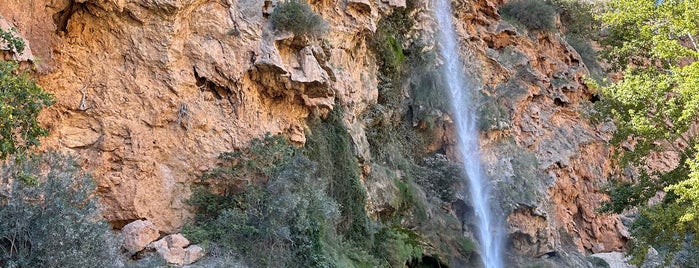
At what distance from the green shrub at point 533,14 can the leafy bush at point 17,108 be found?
2275cm

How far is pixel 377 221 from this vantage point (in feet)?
53.2

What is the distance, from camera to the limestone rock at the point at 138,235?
953 centimetres

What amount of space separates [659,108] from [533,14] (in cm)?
1431

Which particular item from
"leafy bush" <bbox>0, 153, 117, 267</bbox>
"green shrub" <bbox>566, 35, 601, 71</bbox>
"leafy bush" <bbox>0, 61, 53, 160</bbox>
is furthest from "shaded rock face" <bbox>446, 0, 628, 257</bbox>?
"leafy bush" <bbox>0, 61, 53, 160</bbox>

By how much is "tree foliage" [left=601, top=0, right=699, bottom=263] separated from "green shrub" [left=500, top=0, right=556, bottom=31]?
11007mm

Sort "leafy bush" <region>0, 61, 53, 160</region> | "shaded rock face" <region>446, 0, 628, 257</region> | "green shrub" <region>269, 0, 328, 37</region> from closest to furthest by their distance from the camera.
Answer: "leafy bush" <region>0, 61, 53, 160</region> < "green shrub" <region>269, 0, 328, 37</region> < "shaded rock face" <region>446, 0, 628, 257</region>

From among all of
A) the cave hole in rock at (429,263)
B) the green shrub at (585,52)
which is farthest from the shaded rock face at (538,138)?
the cave hole in rock at (429,263)

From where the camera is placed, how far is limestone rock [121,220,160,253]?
953 centimetres

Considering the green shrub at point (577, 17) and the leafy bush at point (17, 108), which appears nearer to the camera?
the leafy bush at point (17, 108)

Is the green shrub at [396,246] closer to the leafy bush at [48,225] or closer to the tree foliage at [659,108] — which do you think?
the tree foliage at [659,108]

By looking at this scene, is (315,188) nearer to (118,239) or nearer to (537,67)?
(118,239)

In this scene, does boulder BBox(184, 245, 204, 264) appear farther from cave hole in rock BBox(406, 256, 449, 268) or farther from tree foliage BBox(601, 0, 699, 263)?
tree foliage BBox(601, 0, 699, 263)

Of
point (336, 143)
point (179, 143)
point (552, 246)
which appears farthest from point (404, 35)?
point (179, 143)

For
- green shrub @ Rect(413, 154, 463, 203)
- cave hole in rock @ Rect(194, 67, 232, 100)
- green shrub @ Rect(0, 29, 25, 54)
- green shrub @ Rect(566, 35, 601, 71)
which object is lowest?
green shrub @ Rect(0, 29, 25, 54)
